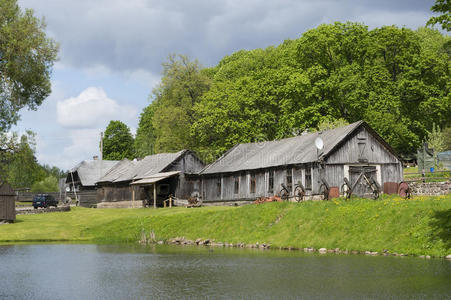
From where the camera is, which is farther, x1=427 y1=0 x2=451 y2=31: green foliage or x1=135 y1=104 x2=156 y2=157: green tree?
x1=135 y1=104 x2=156 y2=157: green tree

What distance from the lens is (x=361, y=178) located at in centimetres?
4781

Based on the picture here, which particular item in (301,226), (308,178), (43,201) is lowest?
(301,226)

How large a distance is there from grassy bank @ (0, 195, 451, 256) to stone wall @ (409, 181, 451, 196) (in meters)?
11.0

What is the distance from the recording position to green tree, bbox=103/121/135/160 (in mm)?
117062

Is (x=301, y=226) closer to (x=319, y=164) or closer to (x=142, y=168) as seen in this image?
(x=319, y=164)

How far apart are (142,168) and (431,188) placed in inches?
1466

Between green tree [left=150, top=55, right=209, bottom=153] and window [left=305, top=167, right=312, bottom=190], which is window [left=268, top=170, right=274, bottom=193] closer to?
window [left=305, top=167, right=312, bottom=190]

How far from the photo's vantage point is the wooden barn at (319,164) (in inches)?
1868

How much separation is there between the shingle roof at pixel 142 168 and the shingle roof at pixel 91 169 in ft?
19.9

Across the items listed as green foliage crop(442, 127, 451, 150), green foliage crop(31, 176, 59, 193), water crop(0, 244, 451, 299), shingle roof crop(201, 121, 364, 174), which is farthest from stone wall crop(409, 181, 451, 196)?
green foliage crop(31, 176, 59, 193)

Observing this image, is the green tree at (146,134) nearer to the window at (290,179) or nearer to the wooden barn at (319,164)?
the wooden barn at (319,164)

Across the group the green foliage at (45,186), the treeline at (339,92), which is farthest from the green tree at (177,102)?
the green foliage at (45,186)

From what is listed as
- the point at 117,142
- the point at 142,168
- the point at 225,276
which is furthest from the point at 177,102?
the point at 225,276

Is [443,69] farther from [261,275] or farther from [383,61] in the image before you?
[261,275]
